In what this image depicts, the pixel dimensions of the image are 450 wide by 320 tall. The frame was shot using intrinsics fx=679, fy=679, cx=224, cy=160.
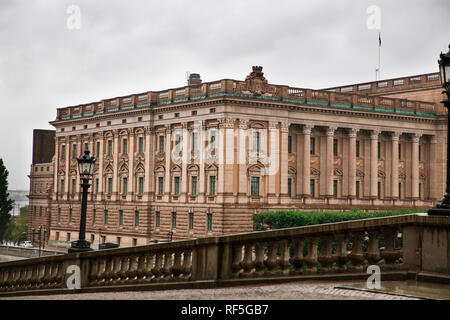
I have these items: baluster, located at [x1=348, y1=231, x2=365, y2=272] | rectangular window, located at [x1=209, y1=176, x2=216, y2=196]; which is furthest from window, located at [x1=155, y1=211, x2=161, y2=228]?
baluster, located at [x1=348, y1=231, x2=365, y2=272]

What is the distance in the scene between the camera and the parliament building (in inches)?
2594

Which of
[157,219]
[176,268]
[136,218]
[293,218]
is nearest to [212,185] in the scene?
[293,218]

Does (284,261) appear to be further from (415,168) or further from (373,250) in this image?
(415,168)

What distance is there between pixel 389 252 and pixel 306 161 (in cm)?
5952

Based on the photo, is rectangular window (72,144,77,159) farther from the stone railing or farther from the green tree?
the stone railing

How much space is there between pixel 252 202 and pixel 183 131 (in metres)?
10.8

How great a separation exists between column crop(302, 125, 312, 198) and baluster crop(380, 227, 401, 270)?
5892 cm

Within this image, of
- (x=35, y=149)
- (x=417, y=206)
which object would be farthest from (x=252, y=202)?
(x=35, y=149)

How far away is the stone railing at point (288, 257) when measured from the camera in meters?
12.2

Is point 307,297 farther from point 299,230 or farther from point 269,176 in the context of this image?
point 269,176

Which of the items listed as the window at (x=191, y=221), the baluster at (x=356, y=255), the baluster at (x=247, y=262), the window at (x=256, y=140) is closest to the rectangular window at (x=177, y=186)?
the window at (x=191, y=221)

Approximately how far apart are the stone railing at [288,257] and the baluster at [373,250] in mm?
19

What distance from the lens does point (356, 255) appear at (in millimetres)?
12883

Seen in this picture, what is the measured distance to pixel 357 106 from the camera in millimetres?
75562
